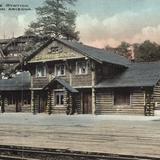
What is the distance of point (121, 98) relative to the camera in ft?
118

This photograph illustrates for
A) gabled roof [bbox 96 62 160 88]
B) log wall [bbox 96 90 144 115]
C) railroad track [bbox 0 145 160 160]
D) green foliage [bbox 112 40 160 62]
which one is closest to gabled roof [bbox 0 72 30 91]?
log wall [bbox 96 90 144 115]

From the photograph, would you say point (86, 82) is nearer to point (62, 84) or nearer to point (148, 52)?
point (62, 84)

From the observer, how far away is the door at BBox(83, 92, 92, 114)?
1495 inches

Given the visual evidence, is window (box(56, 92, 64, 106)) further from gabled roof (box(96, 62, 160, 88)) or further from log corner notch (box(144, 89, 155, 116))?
log corner notch (box(144, 89, 155, 116))

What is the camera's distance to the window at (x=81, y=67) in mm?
38216

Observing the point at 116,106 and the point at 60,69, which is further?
the point at 60,69

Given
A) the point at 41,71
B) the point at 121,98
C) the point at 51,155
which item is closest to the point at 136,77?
the point at 121,98

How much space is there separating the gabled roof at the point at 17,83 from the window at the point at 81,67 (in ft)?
20.5

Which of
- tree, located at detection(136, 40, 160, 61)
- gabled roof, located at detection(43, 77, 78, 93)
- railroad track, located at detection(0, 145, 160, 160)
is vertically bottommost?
railroad track, located at detection(0, 145, 160, 160)

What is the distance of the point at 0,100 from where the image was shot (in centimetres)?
4559

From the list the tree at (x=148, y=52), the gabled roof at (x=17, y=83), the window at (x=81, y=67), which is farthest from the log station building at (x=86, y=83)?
the tree at (x=148, y=52)

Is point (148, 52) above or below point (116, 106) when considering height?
above

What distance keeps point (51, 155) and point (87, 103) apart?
24.8m

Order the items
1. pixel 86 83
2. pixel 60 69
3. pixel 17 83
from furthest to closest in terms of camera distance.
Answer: pixel 17 83 < pixel 60 69 < pixel 86 83
